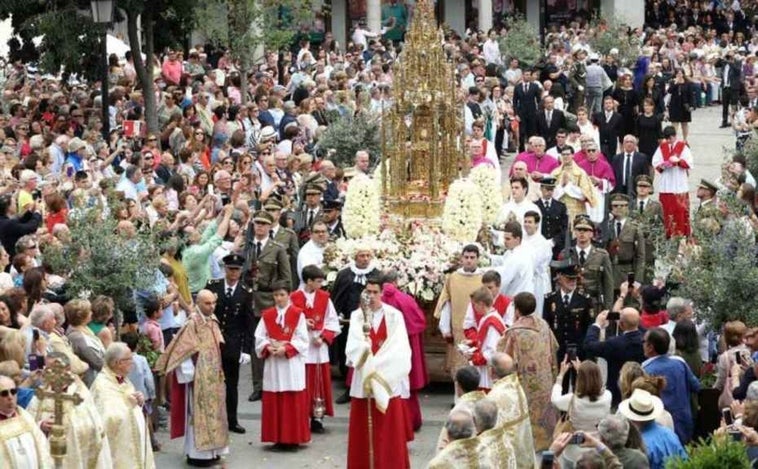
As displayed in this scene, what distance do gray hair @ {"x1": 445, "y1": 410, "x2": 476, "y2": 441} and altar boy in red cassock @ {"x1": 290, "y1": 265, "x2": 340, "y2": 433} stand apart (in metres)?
5.03

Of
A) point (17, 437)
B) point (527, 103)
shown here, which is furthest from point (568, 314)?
point (527, 103)

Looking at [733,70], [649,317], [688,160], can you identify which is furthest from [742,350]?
[733,70]

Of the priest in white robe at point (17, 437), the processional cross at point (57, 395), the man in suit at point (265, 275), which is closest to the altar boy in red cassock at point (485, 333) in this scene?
→ the man in suit at point (265, 275)

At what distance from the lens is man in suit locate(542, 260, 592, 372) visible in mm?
18312

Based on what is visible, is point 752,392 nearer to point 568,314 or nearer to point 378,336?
point 378,336

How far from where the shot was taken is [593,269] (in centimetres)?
2003

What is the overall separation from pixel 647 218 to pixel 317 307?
16.2 feet

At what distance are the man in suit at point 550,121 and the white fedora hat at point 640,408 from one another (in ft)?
55.6

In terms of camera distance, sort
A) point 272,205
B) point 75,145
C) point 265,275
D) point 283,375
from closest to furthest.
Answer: point 283,375
point 265,275
point 272,205
point 75,145

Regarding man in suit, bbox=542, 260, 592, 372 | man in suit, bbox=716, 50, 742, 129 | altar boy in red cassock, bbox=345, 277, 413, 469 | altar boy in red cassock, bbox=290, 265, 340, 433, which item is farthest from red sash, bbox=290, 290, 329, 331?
man in suit, bbox=716, 50, 742, 129

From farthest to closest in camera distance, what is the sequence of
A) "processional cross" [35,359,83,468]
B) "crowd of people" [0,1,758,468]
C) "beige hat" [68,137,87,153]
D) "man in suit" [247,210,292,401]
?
"beige hat" [68,137,87,153] → "man in suit" [247,210,292,401] → "crowd of people" [0,1,758,468] → "processional cross" [35,359,83,468]

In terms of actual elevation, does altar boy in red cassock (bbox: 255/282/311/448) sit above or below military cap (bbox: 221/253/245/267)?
below

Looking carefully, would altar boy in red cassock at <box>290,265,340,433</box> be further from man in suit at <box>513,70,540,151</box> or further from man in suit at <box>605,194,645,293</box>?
man in suit at <box>513,70,540,151</box>

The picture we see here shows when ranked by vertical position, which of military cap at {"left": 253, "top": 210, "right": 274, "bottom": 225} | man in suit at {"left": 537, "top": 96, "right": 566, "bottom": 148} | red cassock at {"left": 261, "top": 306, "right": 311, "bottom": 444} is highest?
man in suit at {"left": 537, "top": 96, "right": 566, "bottom": 148}
